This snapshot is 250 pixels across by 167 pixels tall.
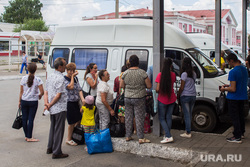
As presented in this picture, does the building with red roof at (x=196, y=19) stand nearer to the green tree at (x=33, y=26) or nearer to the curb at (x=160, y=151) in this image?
the green tree at (x=33, y=26)

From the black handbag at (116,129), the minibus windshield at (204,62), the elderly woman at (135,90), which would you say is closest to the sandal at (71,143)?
the black handbag at (116,129)

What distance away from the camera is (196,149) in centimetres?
579

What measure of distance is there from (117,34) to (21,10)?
9228 centimetres

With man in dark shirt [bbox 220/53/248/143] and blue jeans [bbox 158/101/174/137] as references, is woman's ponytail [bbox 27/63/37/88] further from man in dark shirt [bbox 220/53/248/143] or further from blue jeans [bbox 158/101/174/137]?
man in dark shirt [bbox 220/53/248/143]

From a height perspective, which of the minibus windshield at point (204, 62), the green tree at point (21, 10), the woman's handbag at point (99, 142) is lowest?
the woman's handbag at point (99, 142)

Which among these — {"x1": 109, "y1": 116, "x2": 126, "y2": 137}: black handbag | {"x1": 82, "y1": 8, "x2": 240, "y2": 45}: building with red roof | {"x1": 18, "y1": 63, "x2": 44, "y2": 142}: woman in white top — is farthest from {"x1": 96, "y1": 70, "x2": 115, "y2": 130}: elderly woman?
{"x1": 82, "y1": 8, "x2": 240, "y2": 45}: building with red roof

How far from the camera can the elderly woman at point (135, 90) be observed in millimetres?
5945

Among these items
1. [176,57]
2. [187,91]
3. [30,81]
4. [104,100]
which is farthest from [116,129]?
[176,57]

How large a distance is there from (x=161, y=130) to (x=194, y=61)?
210cm

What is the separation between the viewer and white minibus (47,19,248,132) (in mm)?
7766

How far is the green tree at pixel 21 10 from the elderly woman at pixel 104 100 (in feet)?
306

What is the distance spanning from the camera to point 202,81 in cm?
775

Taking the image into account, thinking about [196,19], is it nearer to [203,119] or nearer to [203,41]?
[203,41]

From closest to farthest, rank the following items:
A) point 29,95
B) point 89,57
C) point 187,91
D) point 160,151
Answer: point 160,151 < point 187,91 < point 29,95 < point 89,57
